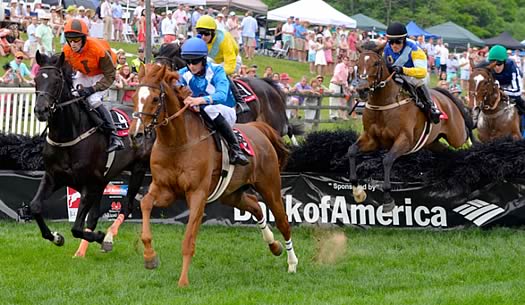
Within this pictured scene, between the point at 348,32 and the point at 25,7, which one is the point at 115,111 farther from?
the point at 348,32

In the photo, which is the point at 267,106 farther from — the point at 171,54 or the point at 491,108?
the point at 491,108

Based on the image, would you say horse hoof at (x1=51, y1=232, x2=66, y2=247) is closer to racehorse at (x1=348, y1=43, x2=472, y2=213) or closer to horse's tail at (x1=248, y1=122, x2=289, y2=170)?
horse's tail at (x1=248, y1=122, x2=289, y2=170)

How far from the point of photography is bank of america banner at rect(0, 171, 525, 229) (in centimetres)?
1256

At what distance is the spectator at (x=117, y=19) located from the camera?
30.8 metres

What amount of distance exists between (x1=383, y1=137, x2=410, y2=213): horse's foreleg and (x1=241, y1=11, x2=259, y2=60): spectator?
2102 centimetres

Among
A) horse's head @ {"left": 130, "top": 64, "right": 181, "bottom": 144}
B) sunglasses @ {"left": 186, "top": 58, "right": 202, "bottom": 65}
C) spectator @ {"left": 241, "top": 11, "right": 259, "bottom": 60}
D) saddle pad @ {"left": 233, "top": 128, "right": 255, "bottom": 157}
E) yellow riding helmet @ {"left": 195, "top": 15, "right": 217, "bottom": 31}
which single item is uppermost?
yellow riding helmet @ {"left": 195, "top": 15, "right": 217, "bottom": 31}

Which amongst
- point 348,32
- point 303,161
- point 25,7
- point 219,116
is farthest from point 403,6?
point 219,116

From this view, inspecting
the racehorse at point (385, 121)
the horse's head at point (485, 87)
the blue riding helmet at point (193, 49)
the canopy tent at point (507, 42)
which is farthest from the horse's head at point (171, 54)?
the canopy tent at point (507, 42)

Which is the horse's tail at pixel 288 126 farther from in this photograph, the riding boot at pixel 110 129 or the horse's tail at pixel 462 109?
the riding boot at pixel 110 129

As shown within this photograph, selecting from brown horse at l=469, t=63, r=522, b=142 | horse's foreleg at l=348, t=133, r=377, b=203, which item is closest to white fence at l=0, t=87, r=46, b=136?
horse's foreleg at l=348, t=133, r=377, b=203

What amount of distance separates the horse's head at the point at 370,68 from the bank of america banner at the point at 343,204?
1.52 metres

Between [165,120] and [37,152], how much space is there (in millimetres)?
5006

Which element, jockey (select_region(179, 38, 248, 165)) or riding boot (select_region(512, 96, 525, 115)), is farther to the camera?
riding boot (select_region(512, 96, 525, 115))

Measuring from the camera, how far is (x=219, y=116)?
932 cm
